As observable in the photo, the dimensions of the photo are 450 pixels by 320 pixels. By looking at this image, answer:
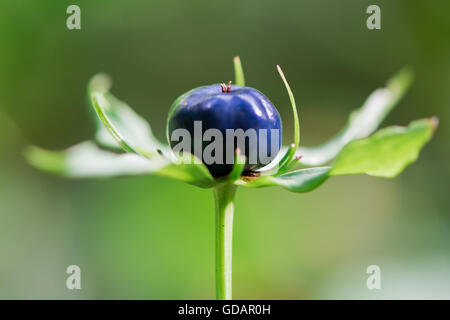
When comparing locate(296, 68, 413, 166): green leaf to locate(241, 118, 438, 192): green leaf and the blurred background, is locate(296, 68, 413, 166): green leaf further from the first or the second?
the blurred background

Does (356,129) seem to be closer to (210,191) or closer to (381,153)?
(381,153)

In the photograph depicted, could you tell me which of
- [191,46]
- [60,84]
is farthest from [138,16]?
[60,84]

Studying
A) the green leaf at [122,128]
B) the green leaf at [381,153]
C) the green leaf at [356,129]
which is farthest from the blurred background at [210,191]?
the green leaf at [381,153]

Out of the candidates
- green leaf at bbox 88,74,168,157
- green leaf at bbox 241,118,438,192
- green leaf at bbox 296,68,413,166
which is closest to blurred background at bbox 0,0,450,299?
green leaf at bbox 88,74,168,157

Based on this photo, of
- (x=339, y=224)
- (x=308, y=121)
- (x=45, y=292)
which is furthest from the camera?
(x=308, y=121)

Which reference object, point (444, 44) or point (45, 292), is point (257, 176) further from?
point (444, 44)
